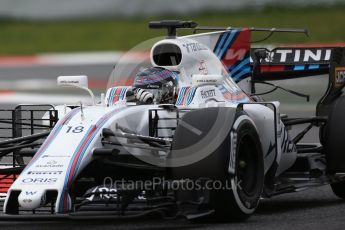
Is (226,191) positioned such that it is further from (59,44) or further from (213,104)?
(59,44)

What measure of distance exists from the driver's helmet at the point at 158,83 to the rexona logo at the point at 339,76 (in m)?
2.00

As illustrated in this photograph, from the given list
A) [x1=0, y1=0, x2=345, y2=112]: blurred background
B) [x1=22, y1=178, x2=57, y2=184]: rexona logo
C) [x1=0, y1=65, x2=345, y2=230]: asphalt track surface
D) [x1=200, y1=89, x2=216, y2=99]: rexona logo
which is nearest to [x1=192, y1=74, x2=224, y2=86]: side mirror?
[x1=200, y1=89, x2=216, y2=99]: rexona logo

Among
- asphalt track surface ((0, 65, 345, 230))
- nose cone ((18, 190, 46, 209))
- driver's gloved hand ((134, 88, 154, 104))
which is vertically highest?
driver's gloved hand ((134, 88, 154, 104))

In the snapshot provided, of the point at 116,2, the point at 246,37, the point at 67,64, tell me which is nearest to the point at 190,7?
the point at 116,2

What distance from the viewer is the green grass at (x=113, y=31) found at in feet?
76.9

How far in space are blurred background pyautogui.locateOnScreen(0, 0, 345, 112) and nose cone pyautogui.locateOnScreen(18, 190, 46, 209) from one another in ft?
33.7

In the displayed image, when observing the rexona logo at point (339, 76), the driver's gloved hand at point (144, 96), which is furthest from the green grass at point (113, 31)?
the driver's gloved hand at point (144, 96)

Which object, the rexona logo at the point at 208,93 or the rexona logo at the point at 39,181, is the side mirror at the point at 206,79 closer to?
the rexona logo at the point at 208,93

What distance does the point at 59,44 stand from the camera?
97.9 feet

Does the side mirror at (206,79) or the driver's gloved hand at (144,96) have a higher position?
the side mirror at (206,79)

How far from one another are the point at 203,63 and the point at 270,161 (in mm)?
1233

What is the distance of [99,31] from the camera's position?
1192 inches

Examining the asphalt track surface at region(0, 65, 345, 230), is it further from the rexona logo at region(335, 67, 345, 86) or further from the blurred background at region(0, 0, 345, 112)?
→ the blurred background at region(0, 0, 345, 112)

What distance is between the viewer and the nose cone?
6.87 m
